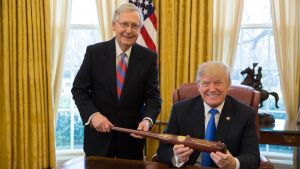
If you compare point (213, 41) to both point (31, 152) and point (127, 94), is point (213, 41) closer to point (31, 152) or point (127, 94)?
point (127, 94)

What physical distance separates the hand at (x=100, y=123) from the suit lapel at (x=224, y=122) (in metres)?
0.58

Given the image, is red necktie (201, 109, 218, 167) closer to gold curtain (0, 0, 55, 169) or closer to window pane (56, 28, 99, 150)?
gold curtain (0, 0, 55, 169)

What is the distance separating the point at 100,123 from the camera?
2010 mm

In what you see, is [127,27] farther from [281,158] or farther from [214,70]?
[281,158]

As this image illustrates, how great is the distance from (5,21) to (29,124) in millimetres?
1131

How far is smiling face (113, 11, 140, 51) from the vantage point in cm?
215

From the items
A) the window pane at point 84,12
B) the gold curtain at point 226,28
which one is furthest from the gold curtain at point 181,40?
the window pane at point 84,12

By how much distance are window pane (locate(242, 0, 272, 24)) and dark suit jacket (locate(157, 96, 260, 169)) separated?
2357mm

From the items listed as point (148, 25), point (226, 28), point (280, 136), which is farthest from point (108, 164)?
point (226, 28)

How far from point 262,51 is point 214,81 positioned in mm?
2480

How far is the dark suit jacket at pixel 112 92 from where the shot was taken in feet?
7.41

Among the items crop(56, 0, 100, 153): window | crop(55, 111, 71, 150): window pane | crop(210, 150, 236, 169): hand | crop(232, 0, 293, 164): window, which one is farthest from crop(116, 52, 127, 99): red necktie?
crop(55, 111, 71, 150): window pane

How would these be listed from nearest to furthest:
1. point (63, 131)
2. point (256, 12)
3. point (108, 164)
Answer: point (108, 164), point (256, 12), point (63, 131)

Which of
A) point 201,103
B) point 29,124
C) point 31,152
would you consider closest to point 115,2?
point 29,124
